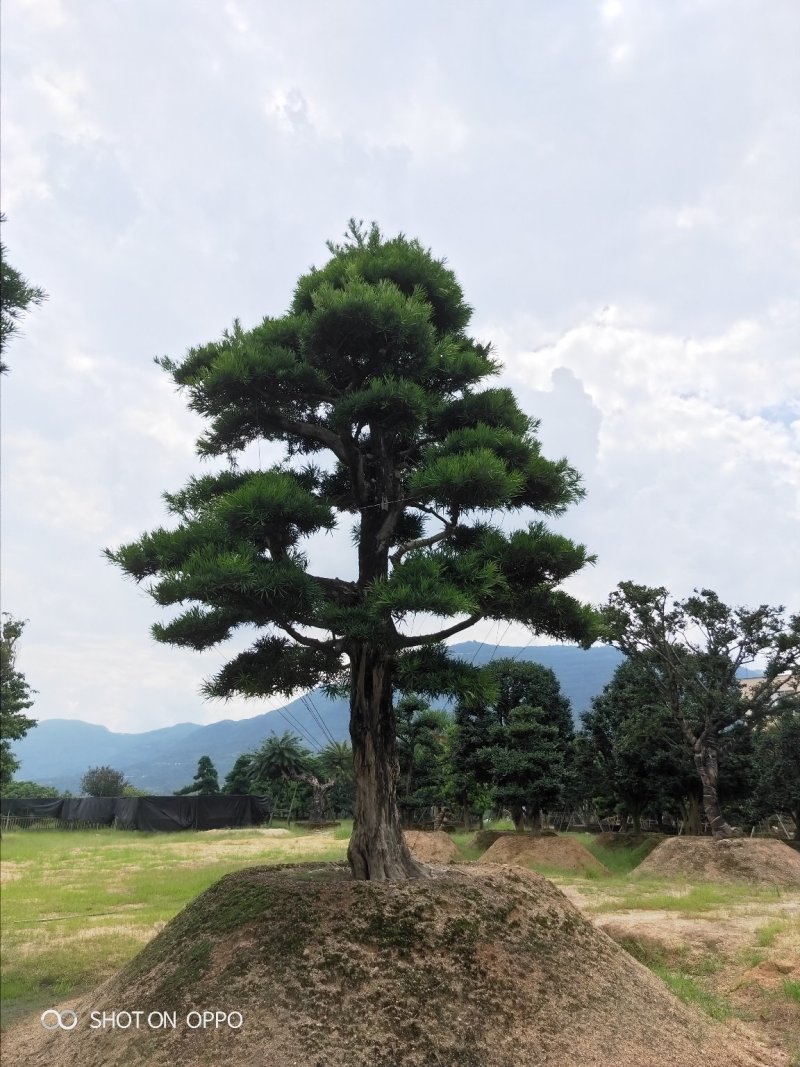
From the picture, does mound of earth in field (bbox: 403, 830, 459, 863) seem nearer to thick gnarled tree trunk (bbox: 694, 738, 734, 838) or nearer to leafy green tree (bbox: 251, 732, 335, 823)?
thick gnarled tree trunk (bbox: 694, 738, 734, 838)

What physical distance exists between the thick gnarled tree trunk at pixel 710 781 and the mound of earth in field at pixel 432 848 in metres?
7.82

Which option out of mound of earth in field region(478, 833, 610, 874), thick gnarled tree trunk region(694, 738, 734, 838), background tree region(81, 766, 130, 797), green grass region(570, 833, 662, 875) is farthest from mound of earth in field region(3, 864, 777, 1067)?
background tree region(81, 766, 130, 797)

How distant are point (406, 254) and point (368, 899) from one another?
22.3ft

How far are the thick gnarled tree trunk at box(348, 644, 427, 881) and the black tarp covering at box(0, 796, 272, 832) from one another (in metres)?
30.7

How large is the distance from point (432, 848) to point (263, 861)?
505 centimetres

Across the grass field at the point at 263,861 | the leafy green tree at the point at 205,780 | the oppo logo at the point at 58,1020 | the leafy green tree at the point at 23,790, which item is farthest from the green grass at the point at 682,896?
the leafy green tree at the point at 23,790

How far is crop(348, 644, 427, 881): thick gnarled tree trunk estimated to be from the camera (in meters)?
6.51

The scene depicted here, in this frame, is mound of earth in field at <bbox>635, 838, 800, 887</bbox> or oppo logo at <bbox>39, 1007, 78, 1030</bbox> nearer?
oppo logo at <bbox>39, 1007, 78, 1030</bbox>

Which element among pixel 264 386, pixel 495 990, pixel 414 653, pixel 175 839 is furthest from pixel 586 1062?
pixel 175 839

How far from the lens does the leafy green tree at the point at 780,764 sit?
2322 cm

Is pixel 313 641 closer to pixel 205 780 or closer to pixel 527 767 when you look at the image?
pixel 527 767

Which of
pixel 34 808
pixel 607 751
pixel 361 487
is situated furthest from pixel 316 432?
pixel 34 808

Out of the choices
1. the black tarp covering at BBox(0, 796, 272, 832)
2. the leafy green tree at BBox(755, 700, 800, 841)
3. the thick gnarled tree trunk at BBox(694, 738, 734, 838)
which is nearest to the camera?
the thick gnarled tree trunk at BBox(694, 738, 734, 838)

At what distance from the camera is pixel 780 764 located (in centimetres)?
2341
